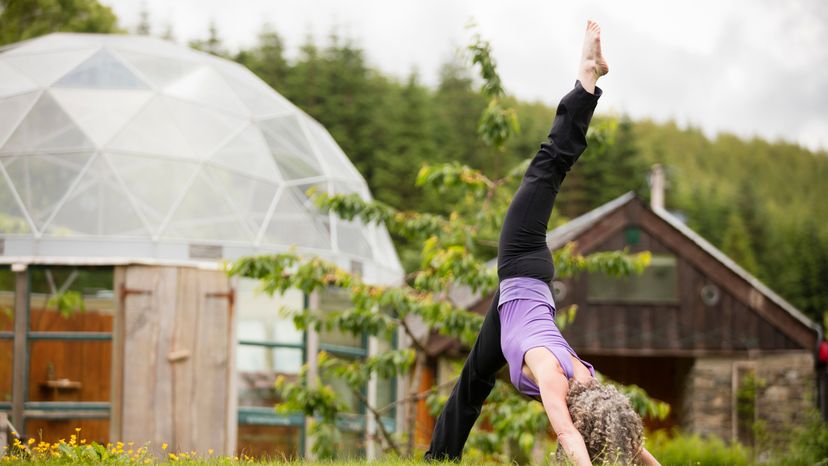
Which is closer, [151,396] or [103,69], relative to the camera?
[151,396]

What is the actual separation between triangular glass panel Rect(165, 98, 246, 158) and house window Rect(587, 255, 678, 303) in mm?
8261

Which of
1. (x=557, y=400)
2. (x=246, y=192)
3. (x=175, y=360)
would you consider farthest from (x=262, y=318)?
Result: (x=557, y=400)

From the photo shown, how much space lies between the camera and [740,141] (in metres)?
82.9

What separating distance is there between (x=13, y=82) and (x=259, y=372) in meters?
4.93

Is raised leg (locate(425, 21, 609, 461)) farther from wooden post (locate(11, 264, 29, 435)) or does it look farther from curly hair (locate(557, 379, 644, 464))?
wooden post (locate(11, 264, 29, 435))

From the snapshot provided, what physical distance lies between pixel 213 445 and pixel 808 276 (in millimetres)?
32356

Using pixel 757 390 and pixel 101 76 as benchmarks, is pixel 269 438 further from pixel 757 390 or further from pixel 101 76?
pixel 757 390

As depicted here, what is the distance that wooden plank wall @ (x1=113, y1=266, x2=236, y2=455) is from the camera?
11.0 m

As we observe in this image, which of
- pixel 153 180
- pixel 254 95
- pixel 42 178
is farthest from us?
pixel 254 95

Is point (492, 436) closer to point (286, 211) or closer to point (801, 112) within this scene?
point (286, 211)

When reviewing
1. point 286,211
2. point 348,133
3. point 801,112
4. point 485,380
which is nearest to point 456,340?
point 286,211

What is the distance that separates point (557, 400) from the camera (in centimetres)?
396

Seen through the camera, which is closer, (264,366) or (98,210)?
(98,210)

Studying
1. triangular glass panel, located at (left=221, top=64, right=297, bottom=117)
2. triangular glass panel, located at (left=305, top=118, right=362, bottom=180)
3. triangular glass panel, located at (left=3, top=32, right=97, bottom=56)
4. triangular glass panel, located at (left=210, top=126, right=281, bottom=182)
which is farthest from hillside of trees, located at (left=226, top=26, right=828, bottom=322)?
triangular glass panel, located at (left=3, top=32, right=97, bottom=56)
